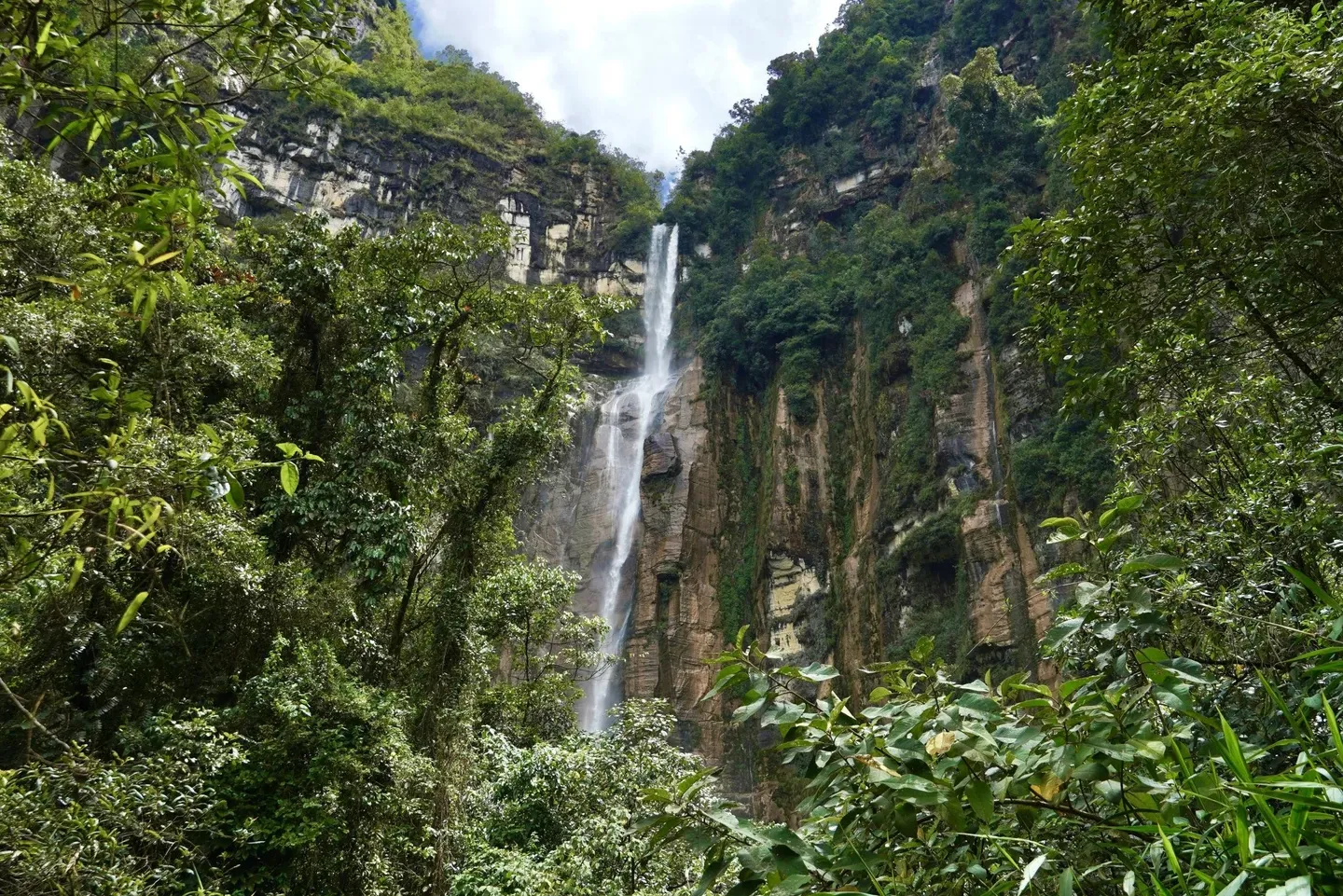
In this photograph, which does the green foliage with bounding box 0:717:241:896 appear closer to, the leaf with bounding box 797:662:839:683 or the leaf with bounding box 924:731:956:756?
the leaf with bounding box 797:662:839:683

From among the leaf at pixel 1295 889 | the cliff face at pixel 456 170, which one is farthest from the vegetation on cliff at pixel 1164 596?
the cliff face at pixel 456 170

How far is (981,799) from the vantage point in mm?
1457

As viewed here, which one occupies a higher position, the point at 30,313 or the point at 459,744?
the point at 30,313

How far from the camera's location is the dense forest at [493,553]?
62.1 inches

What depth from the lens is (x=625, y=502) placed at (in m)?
25.9

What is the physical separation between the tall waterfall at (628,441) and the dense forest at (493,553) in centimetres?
1105

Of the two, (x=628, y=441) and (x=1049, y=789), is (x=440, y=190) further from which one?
(x=1049, y=789)

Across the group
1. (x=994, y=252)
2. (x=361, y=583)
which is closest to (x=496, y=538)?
(x=361, y=583)

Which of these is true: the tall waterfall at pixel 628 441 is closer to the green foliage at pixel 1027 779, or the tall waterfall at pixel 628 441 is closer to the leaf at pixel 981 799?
the green foliage at pixel 1027 779

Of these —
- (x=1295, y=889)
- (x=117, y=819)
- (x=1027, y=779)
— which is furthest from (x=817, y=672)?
(x=117, y=819)

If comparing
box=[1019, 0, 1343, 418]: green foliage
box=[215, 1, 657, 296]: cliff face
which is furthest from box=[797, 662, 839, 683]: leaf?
box=[215, 1, 657, 296]: cliff face

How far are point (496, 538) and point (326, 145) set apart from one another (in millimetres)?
Answer: 31579

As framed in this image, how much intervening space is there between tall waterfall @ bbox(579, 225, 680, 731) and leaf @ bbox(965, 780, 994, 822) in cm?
1778

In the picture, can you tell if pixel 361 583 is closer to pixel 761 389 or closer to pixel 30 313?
pixel 30 313
